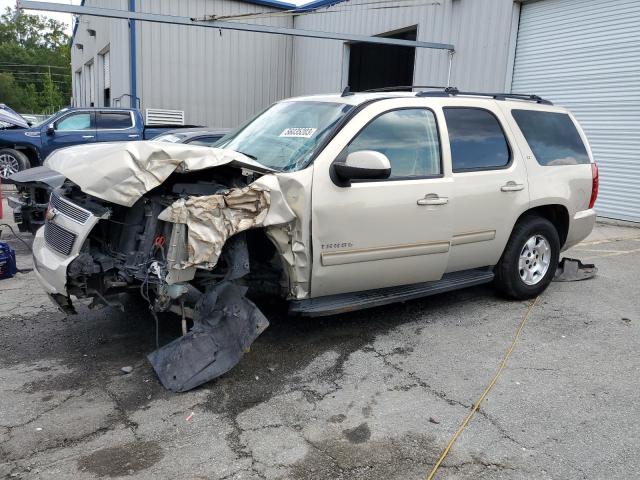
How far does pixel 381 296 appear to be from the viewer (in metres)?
4.46

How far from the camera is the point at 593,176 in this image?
18.8 ft

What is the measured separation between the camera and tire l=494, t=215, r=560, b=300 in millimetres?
5235

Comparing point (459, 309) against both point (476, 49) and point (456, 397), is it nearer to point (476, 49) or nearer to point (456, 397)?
point (456, 397)

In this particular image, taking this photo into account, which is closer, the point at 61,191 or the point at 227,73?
the point at 61,191

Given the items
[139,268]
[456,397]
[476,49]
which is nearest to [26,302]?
[139,268]

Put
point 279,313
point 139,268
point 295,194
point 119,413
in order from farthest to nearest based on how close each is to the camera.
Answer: point 279,313
point 295,194
point 139,268
point 119,413

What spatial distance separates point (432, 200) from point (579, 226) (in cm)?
225

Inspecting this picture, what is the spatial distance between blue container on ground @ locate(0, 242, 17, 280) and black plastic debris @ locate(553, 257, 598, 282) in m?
5.96

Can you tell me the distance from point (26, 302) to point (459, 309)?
4.08 m

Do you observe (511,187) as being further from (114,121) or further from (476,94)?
(114,121)

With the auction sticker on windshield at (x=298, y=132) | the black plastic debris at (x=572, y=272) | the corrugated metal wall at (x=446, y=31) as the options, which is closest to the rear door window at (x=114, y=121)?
the corrugated metal wall at (x=446, y=31)

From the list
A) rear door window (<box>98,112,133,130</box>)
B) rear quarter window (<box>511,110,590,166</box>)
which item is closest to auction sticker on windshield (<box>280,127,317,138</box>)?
rear quarter window (<box>511,110,590,166</box>)

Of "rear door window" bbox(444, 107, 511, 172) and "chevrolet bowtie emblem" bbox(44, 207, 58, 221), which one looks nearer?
"chevrolet bowtie emblem" bbox(44, 207, 58, 221)

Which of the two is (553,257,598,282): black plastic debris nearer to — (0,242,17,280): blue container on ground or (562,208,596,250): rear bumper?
(562,208,596,250): rear bumper
